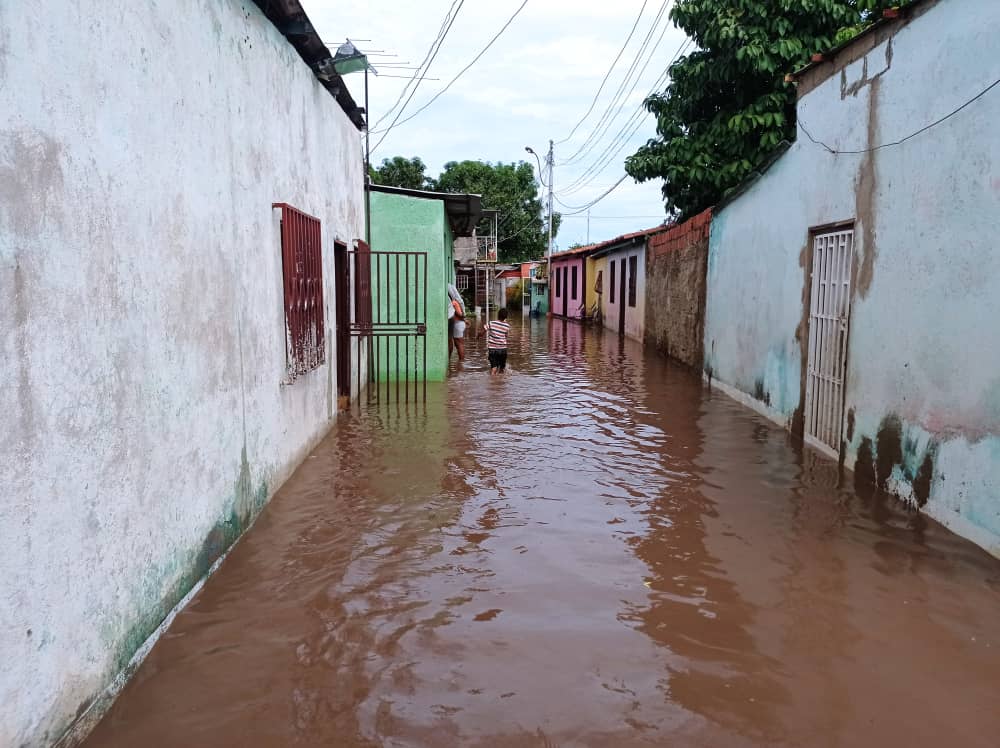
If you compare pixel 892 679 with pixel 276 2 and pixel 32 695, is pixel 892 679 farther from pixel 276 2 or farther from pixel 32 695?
pixel 276 2

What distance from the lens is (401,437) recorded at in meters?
7.65

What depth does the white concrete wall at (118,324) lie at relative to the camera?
231 centimetres

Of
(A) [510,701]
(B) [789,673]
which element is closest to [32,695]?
(A) [510,701]

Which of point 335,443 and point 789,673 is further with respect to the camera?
point 335,443

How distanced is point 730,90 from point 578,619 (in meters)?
12.2

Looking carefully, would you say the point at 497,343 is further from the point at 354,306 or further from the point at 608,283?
the point at 608,283

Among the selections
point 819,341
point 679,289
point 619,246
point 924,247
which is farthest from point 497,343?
point 619,246

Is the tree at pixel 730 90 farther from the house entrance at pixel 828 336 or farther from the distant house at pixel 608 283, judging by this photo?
the house entrance at pixel 828 336

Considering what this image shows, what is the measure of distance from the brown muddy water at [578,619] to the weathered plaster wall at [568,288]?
939 inches

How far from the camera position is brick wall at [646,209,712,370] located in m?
12.9

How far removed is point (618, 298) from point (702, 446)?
54.3ft

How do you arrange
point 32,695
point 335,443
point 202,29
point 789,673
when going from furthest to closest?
point 335,443
point 202,29
point 789,673
point 32,695

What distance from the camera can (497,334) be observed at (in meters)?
12.3

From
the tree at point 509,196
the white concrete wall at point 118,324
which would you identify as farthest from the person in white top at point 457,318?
the tree at point 509,196
